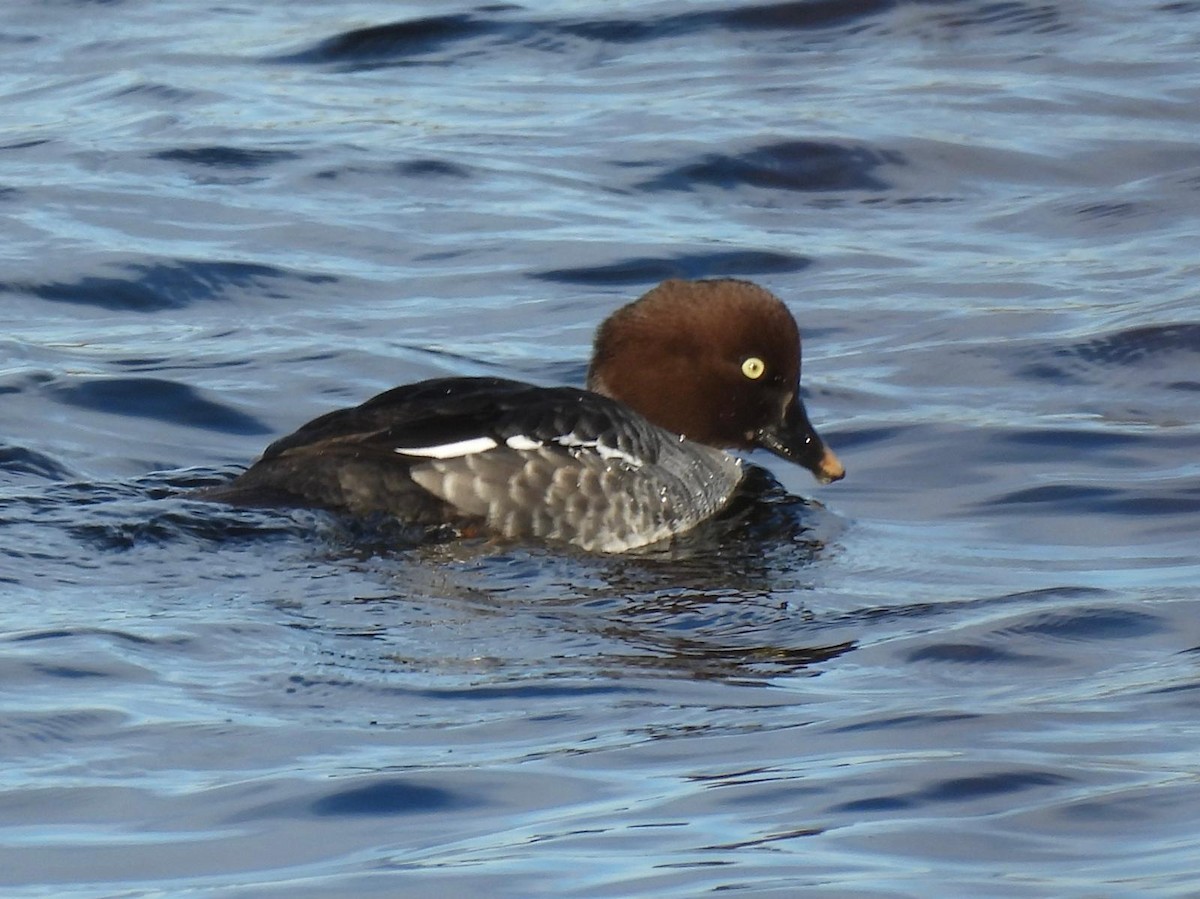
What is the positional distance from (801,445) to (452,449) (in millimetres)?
1649

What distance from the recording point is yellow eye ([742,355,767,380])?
28.0 ft

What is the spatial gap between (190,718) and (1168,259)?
24.1 ft

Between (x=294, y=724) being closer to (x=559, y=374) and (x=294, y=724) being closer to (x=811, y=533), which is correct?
(x=811, y=533)

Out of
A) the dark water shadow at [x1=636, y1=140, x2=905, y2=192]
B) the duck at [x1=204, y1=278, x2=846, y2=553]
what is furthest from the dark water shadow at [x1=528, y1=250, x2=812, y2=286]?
the duck at [x1=204, y1=278, x2=846, y2=553]

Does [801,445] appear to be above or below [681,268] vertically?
below

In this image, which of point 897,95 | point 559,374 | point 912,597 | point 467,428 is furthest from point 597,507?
point 897,95

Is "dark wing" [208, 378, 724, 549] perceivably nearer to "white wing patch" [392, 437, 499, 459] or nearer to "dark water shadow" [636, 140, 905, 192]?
"white wing patch" [392, 437, 499, 459]

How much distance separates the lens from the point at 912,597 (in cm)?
694

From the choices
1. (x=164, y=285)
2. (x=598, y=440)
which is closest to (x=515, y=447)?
(x=598, y=440)

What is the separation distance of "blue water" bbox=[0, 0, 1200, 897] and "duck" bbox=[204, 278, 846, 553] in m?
0.19

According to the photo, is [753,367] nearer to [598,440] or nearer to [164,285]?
[598,440]

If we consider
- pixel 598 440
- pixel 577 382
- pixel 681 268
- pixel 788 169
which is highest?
pixel 788 169

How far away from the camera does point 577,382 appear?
391 inches

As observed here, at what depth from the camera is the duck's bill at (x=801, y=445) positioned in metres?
8.49
